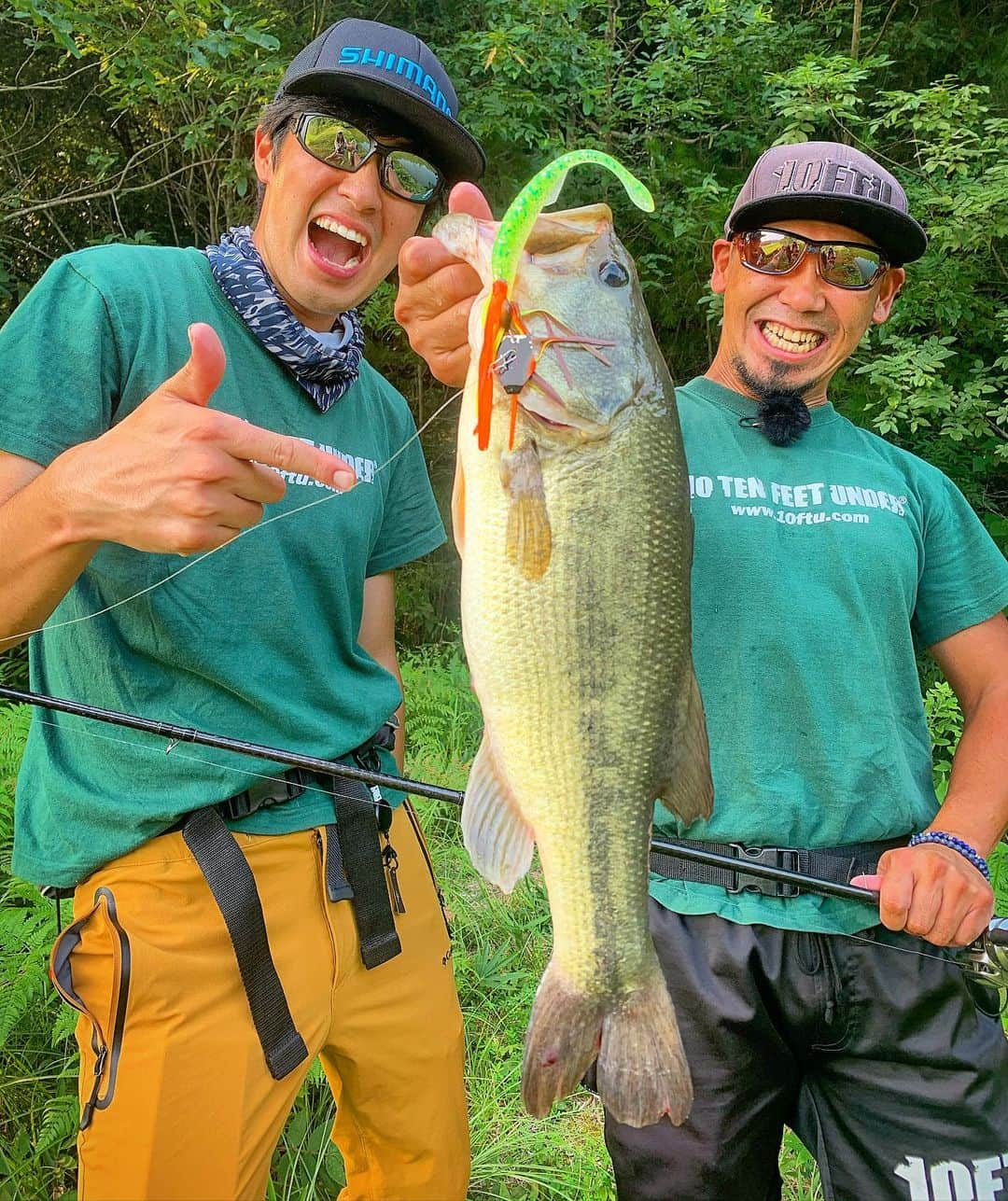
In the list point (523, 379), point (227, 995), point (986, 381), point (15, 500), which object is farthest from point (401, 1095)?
point (986, 381)

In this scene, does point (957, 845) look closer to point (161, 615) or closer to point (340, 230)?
point (161, 615)

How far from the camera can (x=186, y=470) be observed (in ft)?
4.68

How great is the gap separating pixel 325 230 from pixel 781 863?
1916mm

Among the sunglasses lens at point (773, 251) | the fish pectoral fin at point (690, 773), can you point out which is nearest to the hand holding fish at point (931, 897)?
the fish pectoral fin at point (690, 773)

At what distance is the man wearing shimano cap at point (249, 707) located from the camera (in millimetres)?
1944

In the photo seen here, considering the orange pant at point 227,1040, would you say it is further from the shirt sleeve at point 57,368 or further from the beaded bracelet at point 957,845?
the beaded bracelet at point 957,845

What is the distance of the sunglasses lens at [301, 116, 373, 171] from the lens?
→ 228 cm

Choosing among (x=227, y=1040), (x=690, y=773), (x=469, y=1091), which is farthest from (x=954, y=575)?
(x=469, y=1091)

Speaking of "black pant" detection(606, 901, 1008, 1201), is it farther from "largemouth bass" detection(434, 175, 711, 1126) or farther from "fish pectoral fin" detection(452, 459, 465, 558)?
"fish pectoral fin" detection(452, 459, 465, 558)

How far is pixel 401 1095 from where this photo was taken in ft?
7.84

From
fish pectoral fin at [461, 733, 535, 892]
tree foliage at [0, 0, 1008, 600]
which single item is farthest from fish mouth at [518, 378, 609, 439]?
tree foliage at [0, 0, 1008, 600]

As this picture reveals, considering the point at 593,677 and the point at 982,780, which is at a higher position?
the point at 593,677

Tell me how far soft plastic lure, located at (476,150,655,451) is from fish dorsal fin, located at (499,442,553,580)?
59mm

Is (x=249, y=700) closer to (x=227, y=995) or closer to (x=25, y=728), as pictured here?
(x=227, y=995)
